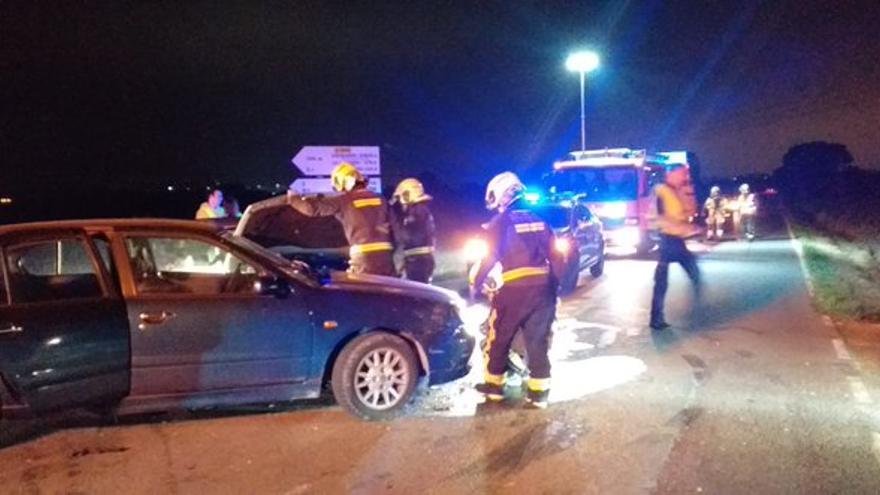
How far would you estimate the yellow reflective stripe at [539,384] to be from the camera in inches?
258

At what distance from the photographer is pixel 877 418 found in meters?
6.18

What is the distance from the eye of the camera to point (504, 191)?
260 inches

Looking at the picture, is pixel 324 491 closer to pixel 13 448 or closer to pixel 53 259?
pixel 13 448

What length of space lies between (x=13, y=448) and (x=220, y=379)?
1.38 meters

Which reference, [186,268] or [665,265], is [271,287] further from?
[665,265]

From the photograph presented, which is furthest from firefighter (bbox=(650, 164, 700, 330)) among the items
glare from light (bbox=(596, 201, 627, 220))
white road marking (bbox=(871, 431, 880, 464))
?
glare from light (bbox=(596, 201, 627, 220))

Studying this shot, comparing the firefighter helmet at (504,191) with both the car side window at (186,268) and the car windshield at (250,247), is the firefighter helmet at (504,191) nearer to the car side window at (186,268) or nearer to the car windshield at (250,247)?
the car windshield at (250,247)

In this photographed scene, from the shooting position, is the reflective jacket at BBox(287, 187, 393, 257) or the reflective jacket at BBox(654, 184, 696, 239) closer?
the reflective jacket at BBox(287, 187, 393, 257)

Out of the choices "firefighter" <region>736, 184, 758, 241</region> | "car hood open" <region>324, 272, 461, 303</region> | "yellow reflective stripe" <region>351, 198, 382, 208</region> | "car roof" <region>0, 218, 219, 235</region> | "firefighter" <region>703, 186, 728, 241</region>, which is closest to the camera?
"car roof" <region>0, 218, 219, 235</region>

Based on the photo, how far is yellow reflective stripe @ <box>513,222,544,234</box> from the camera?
21.6 ft

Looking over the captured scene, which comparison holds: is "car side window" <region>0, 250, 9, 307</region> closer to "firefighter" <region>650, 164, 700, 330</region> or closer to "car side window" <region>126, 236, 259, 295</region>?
"car side window" <region>126, 236, 259, 295</region>

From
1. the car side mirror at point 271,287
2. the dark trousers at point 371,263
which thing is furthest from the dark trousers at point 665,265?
the car side mirror at point 271,287

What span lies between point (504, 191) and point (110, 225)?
2819mm

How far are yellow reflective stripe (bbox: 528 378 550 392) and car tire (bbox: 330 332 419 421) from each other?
0.89 m
